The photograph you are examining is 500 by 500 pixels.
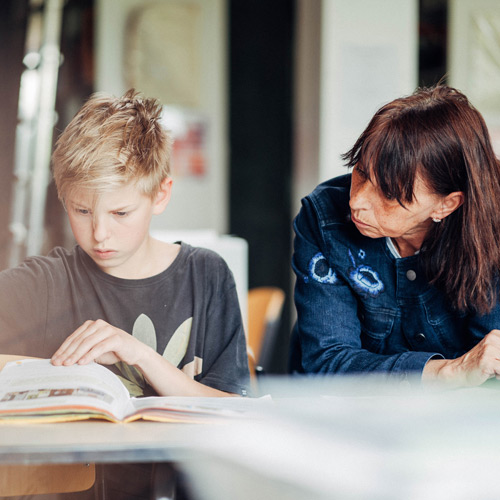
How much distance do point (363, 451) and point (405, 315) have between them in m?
0.48

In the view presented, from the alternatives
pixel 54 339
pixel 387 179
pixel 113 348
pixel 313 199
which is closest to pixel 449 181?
pixel 387 179

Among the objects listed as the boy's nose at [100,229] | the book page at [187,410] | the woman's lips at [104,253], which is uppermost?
the boy's nose at [100,229]

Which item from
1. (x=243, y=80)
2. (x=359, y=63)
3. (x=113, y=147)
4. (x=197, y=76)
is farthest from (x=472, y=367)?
(x=197, y=76)

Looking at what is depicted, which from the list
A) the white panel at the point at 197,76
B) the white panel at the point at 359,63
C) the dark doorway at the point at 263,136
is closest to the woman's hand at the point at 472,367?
the white panel at the point at 359,63

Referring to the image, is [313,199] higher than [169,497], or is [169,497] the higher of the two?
[313,199]

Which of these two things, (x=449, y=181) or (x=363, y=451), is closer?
(x=363, y=451)

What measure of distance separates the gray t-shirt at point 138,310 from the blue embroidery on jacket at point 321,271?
15cm

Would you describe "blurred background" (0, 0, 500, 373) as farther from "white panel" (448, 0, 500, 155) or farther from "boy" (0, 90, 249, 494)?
"boy" (0, 90, 249, 494)

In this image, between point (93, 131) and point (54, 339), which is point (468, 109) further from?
point (54, 339)

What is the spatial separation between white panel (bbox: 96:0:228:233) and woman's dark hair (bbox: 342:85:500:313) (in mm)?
2611

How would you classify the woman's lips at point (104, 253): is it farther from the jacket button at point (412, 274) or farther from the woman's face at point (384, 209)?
the jacket button at point (412, 274)

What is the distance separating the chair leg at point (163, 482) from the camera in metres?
0.76

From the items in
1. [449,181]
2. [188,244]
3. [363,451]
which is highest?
[449,181]

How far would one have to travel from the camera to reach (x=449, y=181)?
1.04 meters
